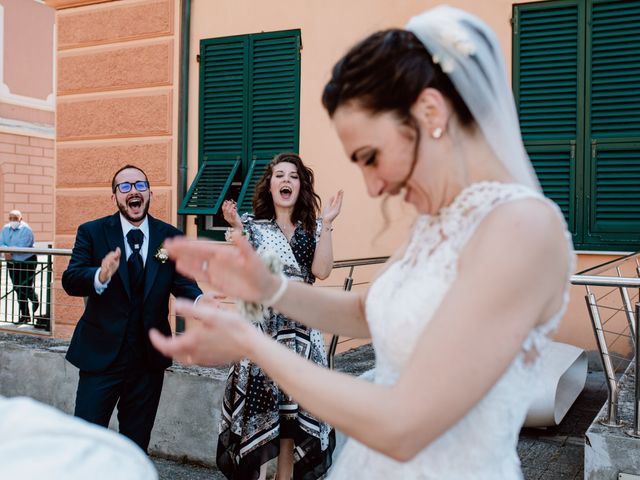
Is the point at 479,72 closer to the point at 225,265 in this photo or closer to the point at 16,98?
the point at 225,265

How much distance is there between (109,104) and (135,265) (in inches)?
151

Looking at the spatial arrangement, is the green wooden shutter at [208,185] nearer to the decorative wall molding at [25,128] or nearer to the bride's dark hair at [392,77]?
the bride's dark hair at [392,77]

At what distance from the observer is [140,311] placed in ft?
12.2

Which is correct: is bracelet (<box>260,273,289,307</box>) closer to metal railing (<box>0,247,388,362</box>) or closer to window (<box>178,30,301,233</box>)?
metal railing (<box>0,247,388,362</box>)

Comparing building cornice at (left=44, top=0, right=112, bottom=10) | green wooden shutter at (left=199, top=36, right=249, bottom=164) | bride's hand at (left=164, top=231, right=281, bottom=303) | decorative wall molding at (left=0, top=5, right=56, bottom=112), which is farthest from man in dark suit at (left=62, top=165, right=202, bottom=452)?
decorative wall molding at (left=0, top=5, right=56, bottom=112)

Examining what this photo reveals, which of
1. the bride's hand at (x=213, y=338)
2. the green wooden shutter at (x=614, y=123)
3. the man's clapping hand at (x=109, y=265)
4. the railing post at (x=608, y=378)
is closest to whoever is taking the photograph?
the bride's hand at (x=213, y=338)

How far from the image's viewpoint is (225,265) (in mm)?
1396

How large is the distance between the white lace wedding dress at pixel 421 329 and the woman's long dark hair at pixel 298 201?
272cm

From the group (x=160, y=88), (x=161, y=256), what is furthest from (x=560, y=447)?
(x=160, y=88)

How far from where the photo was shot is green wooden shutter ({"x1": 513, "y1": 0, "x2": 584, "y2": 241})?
5203mm

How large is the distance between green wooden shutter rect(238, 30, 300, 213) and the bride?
489 cm

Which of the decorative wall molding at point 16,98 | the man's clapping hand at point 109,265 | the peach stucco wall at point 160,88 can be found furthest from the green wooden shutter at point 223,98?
the decorative wall molding at point 16,98

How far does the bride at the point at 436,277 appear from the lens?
111 centimetres

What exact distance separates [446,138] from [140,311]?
2758 mm
